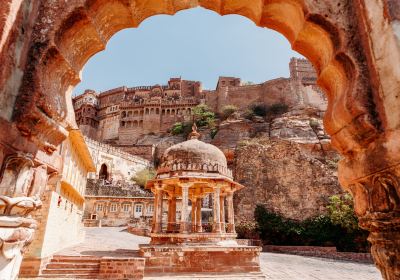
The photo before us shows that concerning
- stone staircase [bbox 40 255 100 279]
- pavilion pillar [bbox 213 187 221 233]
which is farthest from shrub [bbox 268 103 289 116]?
stone staircase [bbox 40 255 100 279]

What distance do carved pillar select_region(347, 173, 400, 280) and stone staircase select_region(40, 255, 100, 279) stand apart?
10195 millimetres

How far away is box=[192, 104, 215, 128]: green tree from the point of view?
→ 50162 millimetres

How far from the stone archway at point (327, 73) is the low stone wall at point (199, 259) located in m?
9.60

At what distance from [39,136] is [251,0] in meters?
2.42

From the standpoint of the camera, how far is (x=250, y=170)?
31.2 meters

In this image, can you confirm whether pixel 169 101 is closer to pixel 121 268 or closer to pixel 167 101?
pixel 167 101

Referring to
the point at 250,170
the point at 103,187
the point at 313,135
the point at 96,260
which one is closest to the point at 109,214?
the point at 103,187

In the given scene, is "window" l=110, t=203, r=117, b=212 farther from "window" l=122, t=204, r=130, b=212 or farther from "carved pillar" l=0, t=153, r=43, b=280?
"carved pillar" l=0, t=153, r=43, b=280

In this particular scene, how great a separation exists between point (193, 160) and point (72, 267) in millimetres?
6858

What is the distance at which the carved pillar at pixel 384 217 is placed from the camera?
1872mm

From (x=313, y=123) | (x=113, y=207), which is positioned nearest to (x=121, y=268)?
(x=113, y=207)

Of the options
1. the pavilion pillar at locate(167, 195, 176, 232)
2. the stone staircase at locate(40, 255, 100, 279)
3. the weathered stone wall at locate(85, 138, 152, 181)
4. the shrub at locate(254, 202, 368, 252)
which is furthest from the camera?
the weathered stone wall at locate(85, 138, 152, 181)

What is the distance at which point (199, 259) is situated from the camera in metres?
11.1

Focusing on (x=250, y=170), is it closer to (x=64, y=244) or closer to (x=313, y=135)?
(x=313, y=135)
